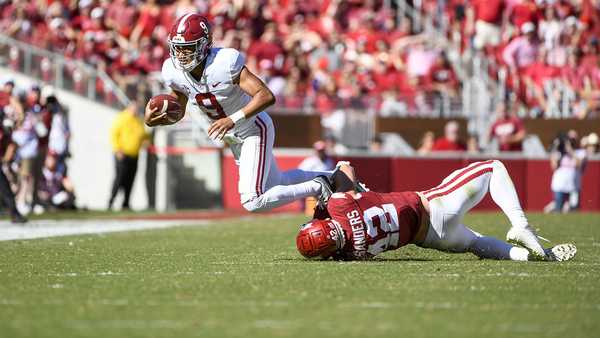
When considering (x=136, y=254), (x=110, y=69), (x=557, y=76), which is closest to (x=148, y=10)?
(x=110, y=69)

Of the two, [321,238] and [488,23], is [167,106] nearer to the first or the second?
[321,238]

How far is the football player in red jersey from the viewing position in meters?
8.50

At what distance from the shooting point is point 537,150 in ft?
67.0

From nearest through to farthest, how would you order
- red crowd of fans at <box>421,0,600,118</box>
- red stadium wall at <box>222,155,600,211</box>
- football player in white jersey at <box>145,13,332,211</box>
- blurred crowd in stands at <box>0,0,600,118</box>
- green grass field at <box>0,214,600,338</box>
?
1. green grass field at <box>0,214,600,338</box>
2. football player in white jersey at <box>145,13,332,211</box>
3. red stadium wall at <box>222,155,600,211</box>
4. blurred crowd in stands at <box>0,0,600,118</box>
5. red crowd of fans at <box>421,0,600,118</box>

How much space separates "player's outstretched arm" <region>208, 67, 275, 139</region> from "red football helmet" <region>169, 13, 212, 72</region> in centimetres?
50

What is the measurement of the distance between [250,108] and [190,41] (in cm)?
73

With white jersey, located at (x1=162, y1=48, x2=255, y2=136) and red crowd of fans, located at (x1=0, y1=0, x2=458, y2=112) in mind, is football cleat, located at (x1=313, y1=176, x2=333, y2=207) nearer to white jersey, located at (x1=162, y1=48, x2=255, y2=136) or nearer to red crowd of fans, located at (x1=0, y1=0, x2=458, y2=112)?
white jersey, located at (x1=162, y1=48, x2=255, y2=136)

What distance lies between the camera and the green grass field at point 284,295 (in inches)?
222

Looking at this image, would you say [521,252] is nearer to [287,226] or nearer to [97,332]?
[97,332]

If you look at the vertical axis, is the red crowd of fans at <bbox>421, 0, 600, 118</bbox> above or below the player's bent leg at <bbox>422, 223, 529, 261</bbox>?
above

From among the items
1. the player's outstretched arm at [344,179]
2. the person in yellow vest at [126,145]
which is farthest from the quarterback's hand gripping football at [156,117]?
the person in yellow vest at [126,145]

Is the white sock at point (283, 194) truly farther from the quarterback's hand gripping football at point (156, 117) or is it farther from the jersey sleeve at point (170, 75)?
the jersey sleeve at point (170, 75)

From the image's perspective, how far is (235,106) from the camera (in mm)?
9844

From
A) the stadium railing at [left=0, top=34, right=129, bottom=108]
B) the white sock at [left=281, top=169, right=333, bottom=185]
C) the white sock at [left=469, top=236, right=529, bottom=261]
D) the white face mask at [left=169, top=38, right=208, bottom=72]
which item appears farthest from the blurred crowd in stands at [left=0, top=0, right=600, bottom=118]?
the white sock at [left=469, top=236, right=529, bottom=261]
